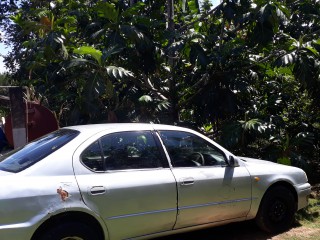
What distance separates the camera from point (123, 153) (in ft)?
14.3

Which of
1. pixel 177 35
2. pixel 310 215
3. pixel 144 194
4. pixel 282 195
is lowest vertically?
pixel 310 215

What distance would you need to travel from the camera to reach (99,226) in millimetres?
3979

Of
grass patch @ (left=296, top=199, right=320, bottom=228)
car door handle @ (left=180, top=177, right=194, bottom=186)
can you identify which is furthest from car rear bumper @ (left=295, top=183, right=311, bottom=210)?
car door handle @ (left=180, top=177, right=194, bottom=186)

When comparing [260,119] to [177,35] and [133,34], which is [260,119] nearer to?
[177,35]

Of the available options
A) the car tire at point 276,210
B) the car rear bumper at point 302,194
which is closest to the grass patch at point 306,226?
the car tire at point 276,210

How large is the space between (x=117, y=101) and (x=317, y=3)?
4.67 m

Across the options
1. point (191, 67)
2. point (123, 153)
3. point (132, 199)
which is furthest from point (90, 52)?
point (132, 199)

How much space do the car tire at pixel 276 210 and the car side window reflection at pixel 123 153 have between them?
1.59 metres

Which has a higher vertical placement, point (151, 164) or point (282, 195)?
point (151, 164)

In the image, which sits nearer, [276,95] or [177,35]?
[177,35]

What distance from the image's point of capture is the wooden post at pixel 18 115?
6.36m

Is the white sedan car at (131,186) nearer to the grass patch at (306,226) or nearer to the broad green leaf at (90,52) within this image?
the grass patch at (306,226)

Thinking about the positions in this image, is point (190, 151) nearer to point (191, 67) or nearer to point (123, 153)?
point (123, 153)

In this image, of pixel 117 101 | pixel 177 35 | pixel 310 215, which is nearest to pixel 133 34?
pixel 177 35
